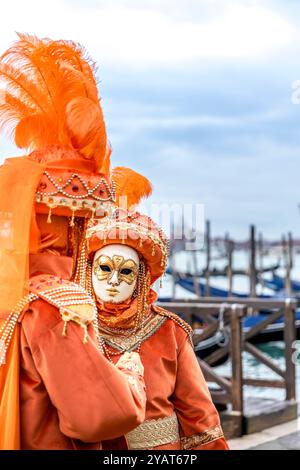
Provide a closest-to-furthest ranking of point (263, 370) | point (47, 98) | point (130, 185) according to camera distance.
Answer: point (47, 98), point (130, 185), point (263, 370)

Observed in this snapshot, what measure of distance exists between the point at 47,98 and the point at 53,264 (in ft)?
1.72

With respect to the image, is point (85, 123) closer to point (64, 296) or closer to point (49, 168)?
point (49, 168)

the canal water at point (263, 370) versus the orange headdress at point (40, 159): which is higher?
the orange headdress at point (40, 159)

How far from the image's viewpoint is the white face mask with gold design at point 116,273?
263 cm

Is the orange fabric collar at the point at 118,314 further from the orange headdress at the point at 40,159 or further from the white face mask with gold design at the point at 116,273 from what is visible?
the orange headdress at the point at 40,159

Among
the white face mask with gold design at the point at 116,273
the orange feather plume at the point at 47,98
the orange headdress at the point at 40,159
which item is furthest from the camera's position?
the white face mask with gold design at the point at 116,273

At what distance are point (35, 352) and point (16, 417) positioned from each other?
0.60 feet

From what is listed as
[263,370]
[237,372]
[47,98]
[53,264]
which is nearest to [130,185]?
[47,98]

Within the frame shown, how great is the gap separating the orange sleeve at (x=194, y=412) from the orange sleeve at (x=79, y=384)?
0.78 meters

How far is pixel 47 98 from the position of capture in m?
2.14

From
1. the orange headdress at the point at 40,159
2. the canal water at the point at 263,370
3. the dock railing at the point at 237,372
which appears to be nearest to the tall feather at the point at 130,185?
the orange headdress at the point at 40,159

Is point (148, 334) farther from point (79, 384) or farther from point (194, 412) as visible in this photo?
point (79, 384)
